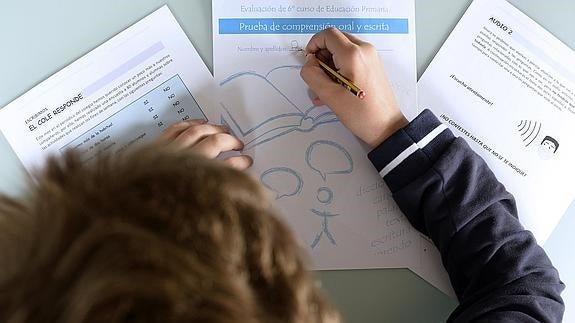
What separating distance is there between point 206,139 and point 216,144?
0.04 feet

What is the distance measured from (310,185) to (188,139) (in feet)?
0.44

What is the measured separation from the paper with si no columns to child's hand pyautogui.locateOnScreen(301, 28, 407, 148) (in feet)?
0.07

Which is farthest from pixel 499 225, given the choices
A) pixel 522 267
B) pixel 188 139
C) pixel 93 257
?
pixel 93 257

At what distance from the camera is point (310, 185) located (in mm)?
742

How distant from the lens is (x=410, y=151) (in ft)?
2.36

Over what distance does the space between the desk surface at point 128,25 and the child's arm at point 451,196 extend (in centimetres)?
5

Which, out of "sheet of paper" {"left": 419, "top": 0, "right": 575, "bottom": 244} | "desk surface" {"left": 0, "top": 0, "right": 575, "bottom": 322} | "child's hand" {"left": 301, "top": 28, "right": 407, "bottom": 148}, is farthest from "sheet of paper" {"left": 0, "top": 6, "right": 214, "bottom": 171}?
"sheet of paper" {"left": 419, "top": 0, "right": 575, "bottom": 244}

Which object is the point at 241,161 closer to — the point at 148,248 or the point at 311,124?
the point at 311,124

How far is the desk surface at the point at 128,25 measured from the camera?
73 cm

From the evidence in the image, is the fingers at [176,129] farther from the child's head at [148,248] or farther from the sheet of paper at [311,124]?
the child's head at [148,248]

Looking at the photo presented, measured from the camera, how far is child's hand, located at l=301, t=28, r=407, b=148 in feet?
2.38

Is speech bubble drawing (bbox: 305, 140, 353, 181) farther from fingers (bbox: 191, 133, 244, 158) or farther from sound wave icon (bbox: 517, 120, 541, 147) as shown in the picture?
sound wave icon (bbox: 517, 120, 541, 147)

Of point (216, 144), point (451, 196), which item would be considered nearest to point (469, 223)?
point (451, 196)

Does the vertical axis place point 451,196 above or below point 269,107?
below
